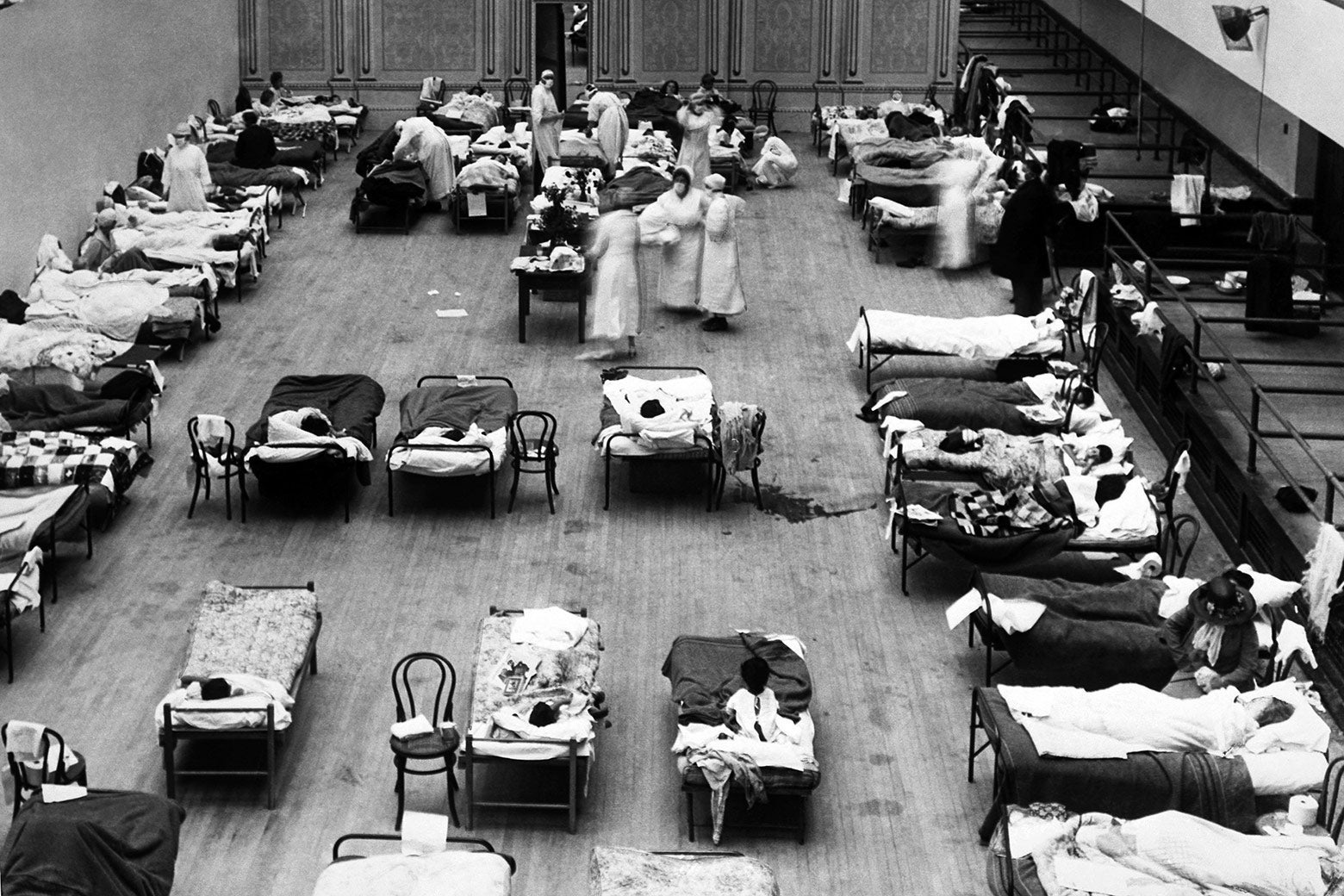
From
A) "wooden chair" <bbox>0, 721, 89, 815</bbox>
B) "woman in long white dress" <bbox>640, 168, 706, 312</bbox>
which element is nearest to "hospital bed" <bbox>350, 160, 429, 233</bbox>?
"woman in long white dress" <bbox>640, 168, 706, 312</bbox>

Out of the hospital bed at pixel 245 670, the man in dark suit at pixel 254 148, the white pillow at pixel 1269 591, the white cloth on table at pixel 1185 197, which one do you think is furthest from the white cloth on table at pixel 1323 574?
the man in dark suit at pixel 254 148

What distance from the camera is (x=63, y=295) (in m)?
18.2

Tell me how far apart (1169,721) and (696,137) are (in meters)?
13.6

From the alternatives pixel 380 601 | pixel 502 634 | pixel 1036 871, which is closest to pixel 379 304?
pixel 380 601

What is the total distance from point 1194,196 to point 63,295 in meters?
11.5

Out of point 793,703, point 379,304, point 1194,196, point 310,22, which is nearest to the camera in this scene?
point 793,703

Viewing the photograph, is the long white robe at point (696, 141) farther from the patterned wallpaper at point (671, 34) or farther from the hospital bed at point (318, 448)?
the hospital bed at point (318, 448)

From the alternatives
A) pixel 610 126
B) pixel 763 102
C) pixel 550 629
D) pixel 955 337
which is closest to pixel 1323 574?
pixel 550 629

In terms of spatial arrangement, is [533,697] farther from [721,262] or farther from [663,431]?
[721,262]

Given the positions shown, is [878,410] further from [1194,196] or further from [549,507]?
[1194,196]

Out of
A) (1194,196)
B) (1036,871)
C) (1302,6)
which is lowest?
(1036,871)

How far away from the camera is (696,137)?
917 inches

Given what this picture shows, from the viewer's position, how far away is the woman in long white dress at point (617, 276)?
17.6m

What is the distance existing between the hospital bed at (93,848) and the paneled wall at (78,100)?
32.5 feet
